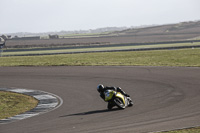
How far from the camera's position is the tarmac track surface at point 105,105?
14148 mm

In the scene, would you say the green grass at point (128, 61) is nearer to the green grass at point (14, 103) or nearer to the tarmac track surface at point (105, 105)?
the tarmac track surface at point (105, 105)

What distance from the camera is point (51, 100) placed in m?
21.9

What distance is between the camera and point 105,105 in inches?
750

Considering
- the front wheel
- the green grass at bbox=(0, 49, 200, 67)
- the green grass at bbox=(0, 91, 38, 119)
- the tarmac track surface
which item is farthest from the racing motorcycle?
the green grass at bbox=(0, 49, 200, 67)

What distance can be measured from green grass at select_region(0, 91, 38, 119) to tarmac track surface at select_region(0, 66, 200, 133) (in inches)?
76.2

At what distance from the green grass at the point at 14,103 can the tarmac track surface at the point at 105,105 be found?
6.35 feet

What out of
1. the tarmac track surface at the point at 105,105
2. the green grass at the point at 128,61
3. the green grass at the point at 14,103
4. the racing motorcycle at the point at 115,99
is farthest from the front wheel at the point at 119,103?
the green grass at the point at 128,61

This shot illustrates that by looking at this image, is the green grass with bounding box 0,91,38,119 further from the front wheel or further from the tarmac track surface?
the front wheel

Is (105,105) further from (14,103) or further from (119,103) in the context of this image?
(14,103)

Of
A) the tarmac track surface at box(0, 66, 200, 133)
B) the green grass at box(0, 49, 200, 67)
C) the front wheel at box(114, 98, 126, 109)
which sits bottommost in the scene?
the green grass at box(0, 49, 200, 67)

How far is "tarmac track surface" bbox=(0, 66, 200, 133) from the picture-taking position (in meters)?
14.1

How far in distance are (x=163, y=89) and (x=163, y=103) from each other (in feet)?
15.6

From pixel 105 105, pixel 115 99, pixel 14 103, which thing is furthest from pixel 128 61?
pixel 115 99

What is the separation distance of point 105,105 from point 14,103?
588cm
